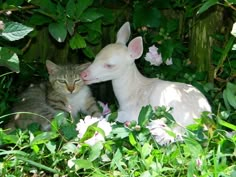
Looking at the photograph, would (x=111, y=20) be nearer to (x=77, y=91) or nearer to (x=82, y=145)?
(x=77, y=91)

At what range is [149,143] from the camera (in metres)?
3.46

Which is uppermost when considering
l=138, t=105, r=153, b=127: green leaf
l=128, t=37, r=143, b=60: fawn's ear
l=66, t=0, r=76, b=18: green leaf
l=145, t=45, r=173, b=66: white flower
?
l=66, t=0, r=76, b=18: green leaf

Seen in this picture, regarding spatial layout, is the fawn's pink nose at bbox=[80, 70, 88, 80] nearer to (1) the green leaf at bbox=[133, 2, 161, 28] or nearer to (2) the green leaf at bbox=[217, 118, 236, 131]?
(1) the green leaf at bbox=[133, 2, 161, 28]

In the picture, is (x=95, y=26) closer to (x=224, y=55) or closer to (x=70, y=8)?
(x=70, y=8)

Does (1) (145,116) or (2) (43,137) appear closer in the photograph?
(2) (43,137)

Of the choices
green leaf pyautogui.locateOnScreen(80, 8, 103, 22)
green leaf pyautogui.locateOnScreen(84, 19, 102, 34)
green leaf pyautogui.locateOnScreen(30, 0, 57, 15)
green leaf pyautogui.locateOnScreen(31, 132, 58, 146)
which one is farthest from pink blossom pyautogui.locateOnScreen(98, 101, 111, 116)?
green leaf pyautogui.locateOnScreen(31, 132, 58, 146)

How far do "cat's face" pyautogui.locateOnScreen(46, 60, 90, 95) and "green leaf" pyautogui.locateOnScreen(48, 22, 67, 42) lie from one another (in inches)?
23.7

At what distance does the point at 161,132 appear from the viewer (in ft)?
11.1

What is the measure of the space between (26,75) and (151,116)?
1.30 meters

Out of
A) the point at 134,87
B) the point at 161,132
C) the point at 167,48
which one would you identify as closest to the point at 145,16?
the point at 167,48

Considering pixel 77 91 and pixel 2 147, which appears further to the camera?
pixel 77 91

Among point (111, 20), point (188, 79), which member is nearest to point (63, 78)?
point (111, 20)

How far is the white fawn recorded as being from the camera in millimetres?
3793

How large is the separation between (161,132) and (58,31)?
→ 2.85ft
